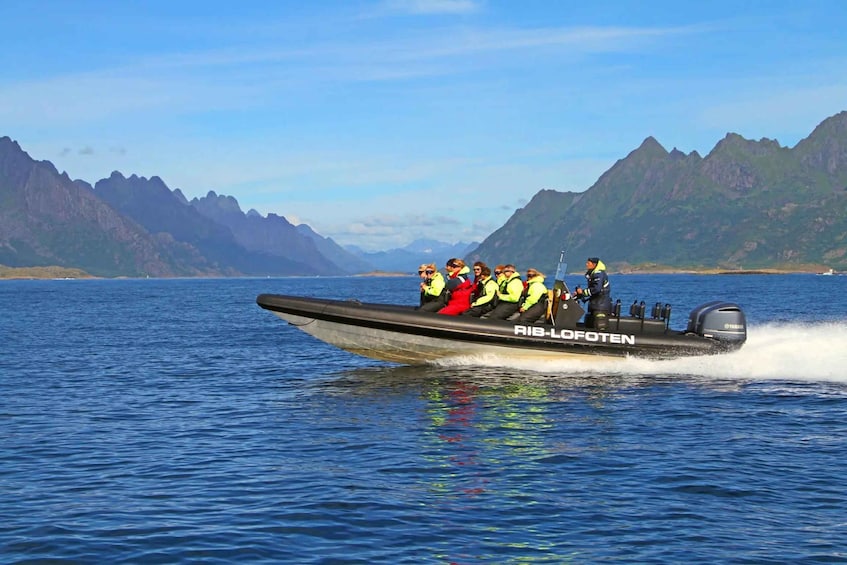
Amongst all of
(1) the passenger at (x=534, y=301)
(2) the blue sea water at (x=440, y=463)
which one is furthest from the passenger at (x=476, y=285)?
(2) the blue sea water at (x=440, y=463)

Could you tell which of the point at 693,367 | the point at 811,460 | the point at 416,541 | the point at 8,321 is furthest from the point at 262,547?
the point at 8,321

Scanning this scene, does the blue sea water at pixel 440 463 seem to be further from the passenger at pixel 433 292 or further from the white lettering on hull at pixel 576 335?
the passenger at pixel 433 292

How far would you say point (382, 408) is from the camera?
1833cm

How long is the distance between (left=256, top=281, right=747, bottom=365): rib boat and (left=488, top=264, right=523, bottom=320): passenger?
1.59 ft

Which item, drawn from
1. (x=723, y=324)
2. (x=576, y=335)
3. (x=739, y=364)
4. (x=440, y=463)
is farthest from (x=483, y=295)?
(x=440, y=463)

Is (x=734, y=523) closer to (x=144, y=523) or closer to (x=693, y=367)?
(x=144, y=523)

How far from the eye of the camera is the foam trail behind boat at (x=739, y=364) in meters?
22.5

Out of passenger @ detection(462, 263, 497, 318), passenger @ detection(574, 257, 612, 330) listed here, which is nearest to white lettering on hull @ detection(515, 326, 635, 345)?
passenger @ detection(574, 257, 612, 330)

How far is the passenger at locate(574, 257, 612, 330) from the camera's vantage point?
22.1 metres

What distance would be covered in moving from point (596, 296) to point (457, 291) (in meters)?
3.42

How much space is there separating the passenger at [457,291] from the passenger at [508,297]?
752mm

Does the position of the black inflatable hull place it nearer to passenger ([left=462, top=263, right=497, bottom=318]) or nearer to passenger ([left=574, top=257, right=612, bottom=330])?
passenger ([left=574, top=257, right=612, bottom=330])

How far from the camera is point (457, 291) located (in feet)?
75.5

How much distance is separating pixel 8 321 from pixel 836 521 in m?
52.7
